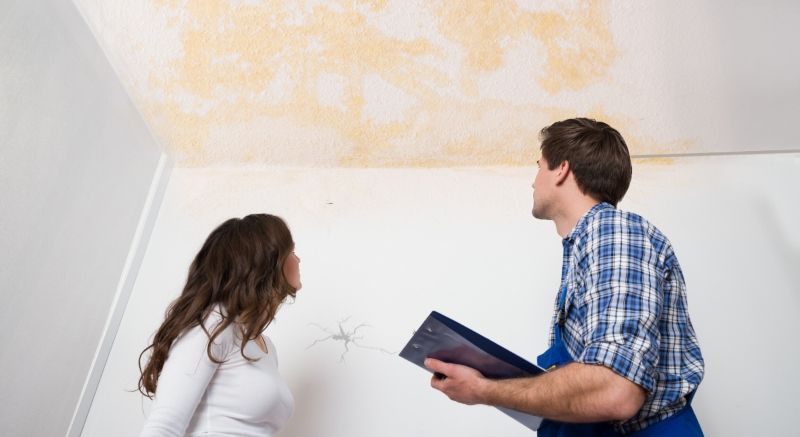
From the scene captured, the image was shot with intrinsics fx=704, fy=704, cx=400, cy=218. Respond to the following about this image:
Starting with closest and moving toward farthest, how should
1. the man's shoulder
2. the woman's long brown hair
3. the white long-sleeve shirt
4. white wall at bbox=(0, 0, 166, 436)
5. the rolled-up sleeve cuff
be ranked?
the rolled-up sleeve cuff, the man's shoulder, the white long-sleeve shirt, the woman's long brown hair, white wall at bbox=(0, 0, 166, 436)

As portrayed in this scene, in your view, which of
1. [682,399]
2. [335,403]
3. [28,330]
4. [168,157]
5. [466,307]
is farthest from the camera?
[168,157]

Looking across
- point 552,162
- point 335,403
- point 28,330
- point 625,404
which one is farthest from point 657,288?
point 28,330

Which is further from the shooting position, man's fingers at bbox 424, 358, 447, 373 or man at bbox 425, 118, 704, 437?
man's fingers at bbox 424, 358, 447, 373

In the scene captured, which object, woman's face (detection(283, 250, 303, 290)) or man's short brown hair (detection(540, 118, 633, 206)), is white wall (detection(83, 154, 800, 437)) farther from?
man's short brown hair (detection(540, 118, 633, 206))

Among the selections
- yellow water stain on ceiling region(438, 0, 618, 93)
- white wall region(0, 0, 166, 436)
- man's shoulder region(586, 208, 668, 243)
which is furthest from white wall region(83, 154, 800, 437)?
man's shoulder region(586, 208, 668, 243)

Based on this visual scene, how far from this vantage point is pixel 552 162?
1.28 m

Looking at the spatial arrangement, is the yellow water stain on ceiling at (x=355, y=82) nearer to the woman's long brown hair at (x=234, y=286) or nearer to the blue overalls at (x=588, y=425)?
the woman's long brown hair at (x=234, y=286)

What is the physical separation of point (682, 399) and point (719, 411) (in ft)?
2.26

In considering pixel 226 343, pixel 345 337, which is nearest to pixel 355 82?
pixel 345 337

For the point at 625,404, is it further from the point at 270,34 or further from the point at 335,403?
the point at 270,34

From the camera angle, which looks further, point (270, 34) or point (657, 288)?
point (270, 34)

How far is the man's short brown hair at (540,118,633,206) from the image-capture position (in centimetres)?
121

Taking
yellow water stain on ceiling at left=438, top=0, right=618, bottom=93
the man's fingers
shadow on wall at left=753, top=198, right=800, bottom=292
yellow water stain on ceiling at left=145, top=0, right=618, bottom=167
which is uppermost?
yellow water stain on ceiling at left=438, top=0, right=618, bottom=93

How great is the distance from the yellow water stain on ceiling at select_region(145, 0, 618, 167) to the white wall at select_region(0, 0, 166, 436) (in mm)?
230
